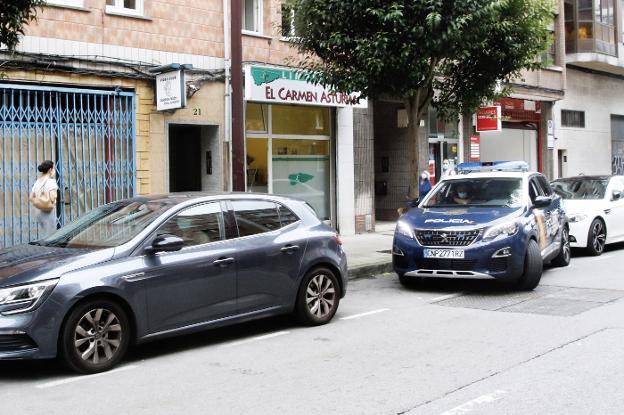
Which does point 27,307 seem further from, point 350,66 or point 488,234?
point 350,66

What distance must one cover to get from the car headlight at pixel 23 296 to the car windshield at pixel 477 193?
6.45 meters

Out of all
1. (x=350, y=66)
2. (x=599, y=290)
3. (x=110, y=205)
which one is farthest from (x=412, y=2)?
(x=110, y=205)

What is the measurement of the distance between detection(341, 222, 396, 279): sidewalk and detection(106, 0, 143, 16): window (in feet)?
19.2

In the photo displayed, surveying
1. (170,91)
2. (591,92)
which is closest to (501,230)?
(170,91)

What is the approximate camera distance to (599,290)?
32.7 feet

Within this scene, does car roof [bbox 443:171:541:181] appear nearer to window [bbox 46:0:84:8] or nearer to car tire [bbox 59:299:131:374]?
car tire [bbox 59:299:131:374]

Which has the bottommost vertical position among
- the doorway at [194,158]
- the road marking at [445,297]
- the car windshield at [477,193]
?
the road marking at [445,297]

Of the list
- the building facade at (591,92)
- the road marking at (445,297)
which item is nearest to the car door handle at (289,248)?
the road marking at (445,297)

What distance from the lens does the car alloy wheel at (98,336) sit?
20.2 ft

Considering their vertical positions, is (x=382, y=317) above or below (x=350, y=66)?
below

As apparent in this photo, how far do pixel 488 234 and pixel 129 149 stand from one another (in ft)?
22.2

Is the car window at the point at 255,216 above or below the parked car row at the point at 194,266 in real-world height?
above

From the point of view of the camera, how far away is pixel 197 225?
7.19 meters

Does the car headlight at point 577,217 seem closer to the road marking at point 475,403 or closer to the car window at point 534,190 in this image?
the car window at point 534,190
